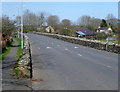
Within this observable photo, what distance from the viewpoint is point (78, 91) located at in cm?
1077

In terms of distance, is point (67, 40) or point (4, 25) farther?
point (67, 40)

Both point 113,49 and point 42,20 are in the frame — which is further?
point 42,20

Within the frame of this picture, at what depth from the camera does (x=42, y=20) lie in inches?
6718

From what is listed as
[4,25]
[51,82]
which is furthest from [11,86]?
[4,25]

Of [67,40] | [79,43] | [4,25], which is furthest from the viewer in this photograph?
[67,40]

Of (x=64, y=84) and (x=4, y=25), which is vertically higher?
(x=4, y=25)

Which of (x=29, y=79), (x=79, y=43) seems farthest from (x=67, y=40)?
(x=29, y=79)

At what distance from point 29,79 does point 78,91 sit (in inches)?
152

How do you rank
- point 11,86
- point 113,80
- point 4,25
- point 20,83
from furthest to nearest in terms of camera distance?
1. point 4,25
2. point 113,80
3. point 20,83
4. point 11,86

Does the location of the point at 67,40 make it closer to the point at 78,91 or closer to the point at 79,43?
the point at 79,43

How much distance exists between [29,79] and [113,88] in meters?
4.53

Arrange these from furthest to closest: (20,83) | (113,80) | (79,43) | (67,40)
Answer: (67,40)
(79,43)
(113,80)
(20,83)

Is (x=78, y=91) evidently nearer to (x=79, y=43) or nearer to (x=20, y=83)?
(x=20, y=83)

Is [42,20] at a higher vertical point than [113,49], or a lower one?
higher
